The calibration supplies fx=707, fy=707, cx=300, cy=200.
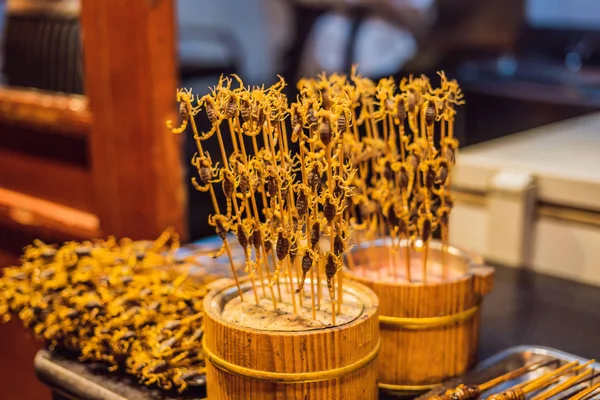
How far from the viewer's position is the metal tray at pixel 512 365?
1.20 metres

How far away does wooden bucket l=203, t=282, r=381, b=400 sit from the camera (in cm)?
96

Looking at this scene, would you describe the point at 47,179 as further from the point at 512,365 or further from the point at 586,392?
the point at 586,392

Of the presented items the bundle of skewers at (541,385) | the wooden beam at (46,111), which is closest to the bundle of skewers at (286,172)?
the bundle of skewers at (541,385)

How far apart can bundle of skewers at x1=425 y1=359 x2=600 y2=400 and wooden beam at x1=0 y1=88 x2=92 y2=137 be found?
64.0 inches

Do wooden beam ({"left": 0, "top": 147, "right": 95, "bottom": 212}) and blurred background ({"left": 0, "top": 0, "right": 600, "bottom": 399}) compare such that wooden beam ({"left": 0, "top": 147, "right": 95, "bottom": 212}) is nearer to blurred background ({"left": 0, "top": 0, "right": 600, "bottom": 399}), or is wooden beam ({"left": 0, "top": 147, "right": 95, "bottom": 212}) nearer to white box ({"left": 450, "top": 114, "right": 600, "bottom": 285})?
blurred background ({"left": 0, "top": 0, "right": 600, "bottom": 399})

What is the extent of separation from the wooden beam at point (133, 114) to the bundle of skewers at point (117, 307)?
0.79 metres

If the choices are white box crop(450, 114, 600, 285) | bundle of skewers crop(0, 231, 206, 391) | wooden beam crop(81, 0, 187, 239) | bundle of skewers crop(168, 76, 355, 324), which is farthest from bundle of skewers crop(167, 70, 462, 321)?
wooden beam crop(81, 0, 187, 239)

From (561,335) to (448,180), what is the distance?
567 mm

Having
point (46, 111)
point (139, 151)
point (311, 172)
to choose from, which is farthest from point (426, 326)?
point (46, 111)

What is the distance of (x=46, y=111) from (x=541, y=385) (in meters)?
1.91

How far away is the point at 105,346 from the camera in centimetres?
126

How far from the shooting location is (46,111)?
2447 mm

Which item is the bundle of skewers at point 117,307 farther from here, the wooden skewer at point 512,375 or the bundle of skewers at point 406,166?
the wooden skewer at point 512,375

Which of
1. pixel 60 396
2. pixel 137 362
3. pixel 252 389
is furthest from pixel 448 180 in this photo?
pixel 60 396
